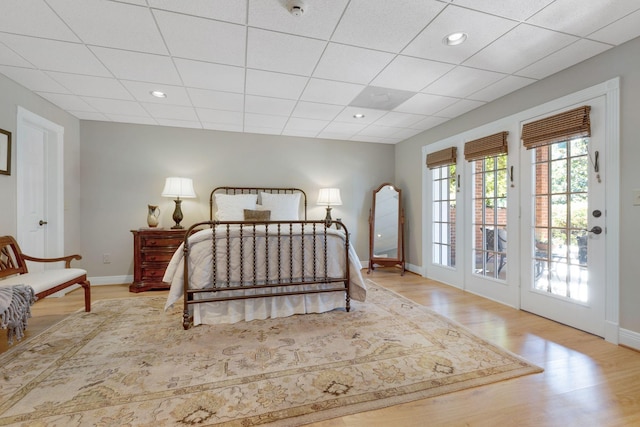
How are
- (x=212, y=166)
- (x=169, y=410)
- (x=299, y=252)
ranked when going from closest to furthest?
(x=169, y=410) → (x=299, y=252) → (x=212, y=166)

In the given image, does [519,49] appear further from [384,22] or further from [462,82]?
→ [384,22]

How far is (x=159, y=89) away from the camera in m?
3.00

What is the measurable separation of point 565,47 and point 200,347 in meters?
3.62

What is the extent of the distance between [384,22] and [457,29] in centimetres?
53

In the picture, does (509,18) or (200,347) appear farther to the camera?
(200,347)

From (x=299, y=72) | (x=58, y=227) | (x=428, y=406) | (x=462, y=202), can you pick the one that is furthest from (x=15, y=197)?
(x=462, y=202)

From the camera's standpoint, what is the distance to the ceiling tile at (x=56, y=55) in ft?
7.09

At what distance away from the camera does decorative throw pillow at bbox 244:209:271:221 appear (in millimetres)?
4082

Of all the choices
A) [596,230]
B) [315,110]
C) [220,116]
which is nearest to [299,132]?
[315,110]

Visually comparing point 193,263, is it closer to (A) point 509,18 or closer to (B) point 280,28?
(B) point 280,28

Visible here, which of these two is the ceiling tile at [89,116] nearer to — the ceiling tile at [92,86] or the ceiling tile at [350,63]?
the ceiling tile at [92,86]

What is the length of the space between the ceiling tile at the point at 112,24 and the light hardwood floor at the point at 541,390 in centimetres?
241

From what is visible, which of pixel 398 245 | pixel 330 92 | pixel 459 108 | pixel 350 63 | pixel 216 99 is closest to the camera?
pixel 350 63

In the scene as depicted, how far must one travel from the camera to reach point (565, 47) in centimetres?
221
